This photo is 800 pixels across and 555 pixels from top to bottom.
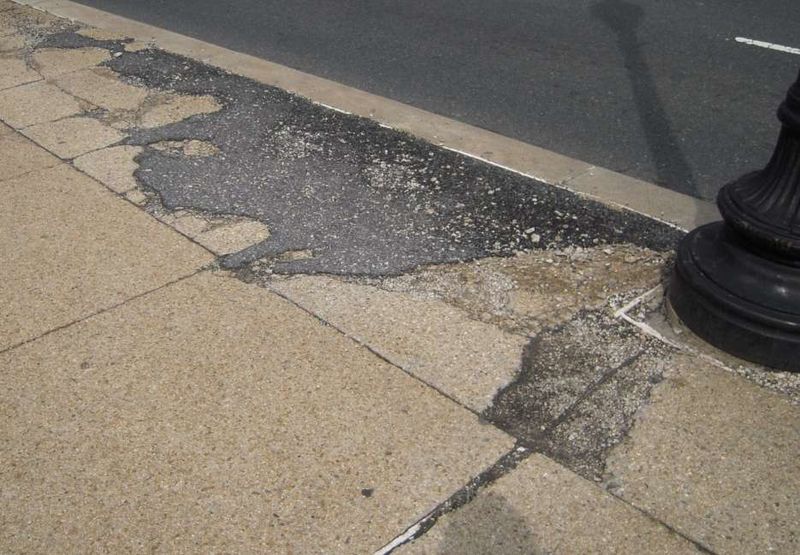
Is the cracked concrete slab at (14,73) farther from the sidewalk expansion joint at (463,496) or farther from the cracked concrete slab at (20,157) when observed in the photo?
the sidewalk expansion joint at (463,496)

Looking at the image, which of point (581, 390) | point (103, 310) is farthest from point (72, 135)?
point (581, 390)

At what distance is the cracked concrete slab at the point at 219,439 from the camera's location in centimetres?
282

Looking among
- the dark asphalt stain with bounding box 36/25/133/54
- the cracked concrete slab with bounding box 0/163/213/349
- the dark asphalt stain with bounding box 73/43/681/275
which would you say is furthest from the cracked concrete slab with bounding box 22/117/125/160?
the dark asphalt stain with bounding box 36/25/133/54

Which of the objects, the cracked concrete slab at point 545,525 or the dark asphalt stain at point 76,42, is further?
the dark asphalt stain at point 76,42

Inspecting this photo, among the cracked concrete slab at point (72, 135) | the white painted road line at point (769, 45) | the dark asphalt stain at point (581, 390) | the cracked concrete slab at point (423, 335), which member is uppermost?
the white painted road line at point (769, 45)

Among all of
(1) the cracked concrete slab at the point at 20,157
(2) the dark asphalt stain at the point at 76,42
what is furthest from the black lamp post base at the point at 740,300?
(2) the dark asphalt stain at the point at 76,42

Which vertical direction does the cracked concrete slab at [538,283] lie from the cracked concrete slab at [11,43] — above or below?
above

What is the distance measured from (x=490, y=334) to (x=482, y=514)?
3.45 feet

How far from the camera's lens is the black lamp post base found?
3.34 metres

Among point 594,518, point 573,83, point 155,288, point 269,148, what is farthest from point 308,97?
point 594,518

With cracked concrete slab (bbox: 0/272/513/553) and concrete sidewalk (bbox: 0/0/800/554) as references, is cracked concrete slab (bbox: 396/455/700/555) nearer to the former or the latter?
concrete sidewalk (bbox: 0/0/800/554)

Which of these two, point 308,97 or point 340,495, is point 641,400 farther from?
point 308,97

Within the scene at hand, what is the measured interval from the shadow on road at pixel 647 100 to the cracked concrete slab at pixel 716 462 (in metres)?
2.21

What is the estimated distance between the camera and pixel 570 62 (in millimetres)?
7680
